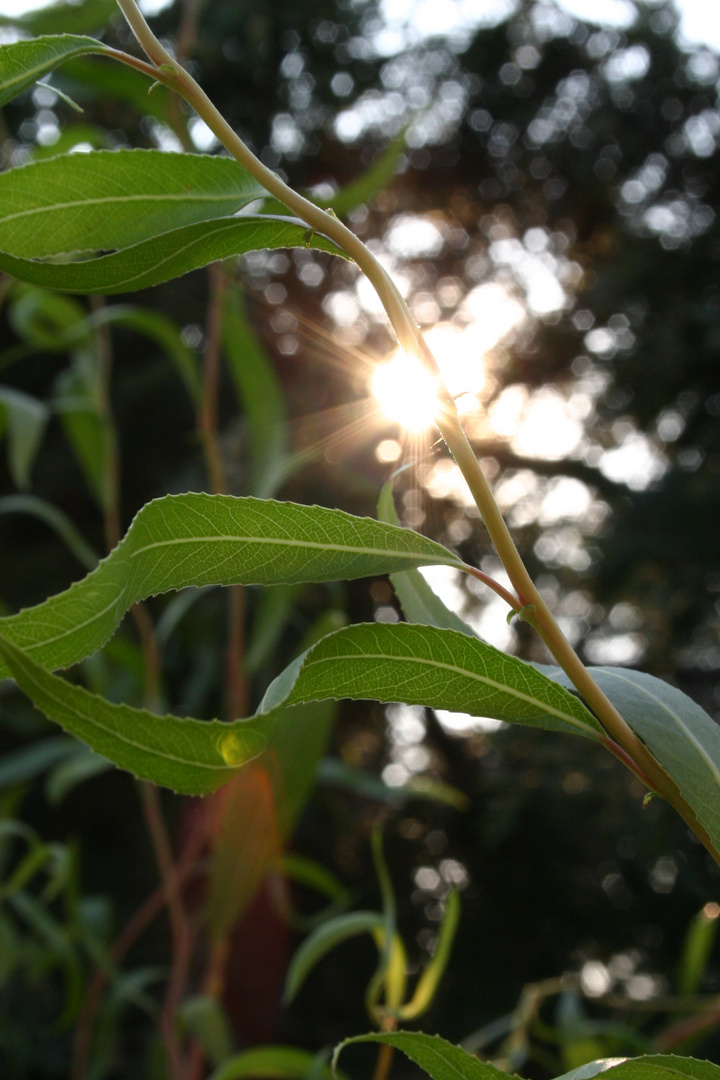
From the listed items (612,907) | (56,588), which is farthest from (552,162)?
(612,907)

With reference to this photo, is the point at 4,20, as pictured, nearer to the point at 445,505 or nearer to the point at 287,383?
the point at 287,383

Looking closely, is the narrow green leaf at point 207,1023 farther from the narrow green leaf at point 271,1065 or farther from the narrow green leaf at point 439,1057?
the narrow green leaf at point 439,1057

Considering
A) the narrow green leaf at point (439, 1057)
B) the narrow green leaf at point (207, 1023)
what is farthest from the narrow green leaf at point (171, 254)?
the narrow green leaf at point (207, 1023)

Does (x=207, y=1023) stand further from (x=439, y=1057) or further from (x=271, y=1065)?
(x=439, y=1057)

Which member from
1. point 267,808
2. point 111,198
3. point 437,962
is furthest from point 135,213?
point 267,808

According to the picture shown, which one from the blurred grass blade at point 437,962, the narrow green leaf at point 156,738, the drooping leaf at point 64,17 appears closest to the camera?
the narrow green leaf at point 156,738

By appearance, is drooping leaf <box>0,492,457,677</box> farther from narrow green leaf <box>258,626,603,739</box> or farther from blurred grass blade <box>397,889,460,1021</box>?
blurred grass blade <box>397,889,460,1021</box>

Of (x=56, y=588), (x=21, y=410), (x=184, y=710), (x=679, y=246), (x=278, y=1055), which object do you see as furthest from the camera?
(x=679, y=246)
